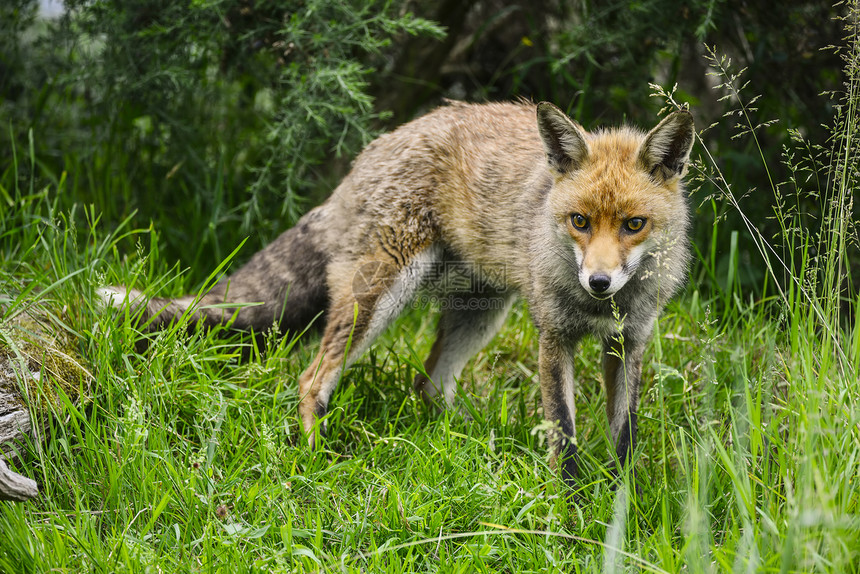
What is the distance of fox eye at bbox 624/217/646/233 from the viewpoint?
307 cm

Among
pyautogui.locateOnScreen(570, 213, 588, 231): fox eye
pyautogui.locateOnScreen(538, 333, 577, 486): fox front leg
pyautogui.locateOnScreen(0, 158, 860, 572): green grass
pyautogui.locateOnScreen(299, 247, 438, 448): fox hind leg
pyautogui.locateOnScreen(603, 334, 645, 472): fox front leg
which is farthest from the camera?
pyautogui.locateOnScreen(299, 247, 438, 448): fox hind leg

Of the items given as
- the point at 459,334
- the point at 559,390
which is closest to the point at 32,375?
the point at 459,334

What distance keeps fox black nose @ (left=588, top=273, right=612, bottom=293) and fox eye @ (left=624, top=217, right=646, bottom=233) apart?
1.05 feet

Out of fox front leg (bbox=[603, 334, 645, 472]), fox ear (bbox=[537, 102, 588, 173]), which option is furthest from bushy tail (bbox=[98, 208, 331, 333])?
fox front leg (bbox=[603, 334, 645, 472])

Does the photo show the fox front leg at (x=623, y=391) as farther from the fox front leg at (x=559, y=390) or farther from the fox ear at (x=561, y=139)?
the fox ear at (x=561, y=139)

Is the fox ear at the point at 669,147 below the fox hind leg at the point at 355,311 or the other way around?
the other way around

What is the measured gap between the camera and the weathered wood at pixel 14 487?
7.85 ft

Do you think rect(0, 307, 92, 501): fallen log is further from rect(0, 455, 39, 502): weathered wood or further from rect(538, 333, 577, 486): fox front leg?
rect(538, 333, 577, 486): fox front leg

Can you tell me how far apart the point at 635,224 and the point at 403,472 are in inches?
58.3

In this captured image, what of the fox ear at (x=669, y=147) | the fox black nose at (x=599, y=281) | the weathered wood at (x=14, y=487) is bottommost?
the weathered wood at (x=14, y=487)

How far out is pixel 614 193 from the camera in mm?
3070

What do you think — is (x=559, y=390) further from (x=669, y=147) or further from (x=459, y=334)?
(x=669, y=147)

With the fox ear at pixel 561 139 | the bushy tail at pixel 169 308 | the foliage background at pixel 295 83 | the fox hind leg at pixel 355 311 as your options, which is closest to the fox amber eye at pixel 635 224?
the fox ear at pixel 561 139

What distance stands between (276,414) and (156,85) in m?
2.73
